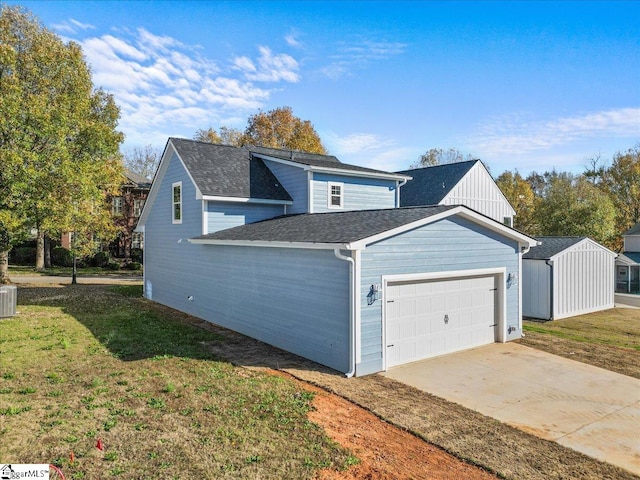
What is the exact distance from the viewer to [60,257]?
37.7 m

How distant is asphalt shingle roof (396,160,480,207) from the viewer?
81.2ft

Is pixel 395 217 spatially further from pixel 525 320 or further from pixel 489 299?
pixel 525 320

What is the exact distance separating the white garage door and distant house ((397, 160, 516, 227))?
13241mm

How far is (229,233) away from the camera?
14.3 meters

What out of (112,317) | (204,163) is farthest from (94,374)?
(204,163)

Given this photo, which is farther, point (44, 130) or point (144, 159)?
point (144, 159)

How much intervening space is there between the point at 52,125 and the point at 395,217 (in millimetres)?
14285

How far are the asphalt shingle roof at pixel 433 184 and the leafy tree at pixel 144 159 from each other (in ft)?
130

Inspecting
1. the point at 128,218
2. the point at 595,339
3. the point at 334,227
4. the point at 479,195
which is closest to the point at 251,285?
the point at 334,227

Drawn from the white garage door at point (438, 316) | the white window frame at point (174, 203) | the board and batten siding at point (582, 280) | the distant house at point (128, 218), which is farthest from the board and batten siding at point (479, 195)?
the distant house at point (128, 218)

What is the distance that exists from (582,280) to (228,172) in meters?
15.6

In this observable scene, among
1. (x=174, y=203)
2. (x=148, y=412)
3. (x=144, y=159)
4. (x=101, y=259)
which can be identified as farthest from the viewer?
(x=144, y=159)

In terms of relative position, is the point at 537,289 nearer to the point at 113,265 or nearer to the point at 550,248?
the point at 550,248

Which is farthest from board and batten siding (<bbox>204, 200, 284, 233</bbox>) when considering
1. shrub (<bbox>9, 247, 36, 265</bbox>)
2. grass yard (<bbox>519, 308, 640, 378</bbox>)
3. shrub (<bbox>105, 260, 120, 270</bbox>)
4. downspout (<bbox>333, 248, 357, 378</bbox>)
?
shrub (<bbox>9, 247, 36, 265</bbox>)
